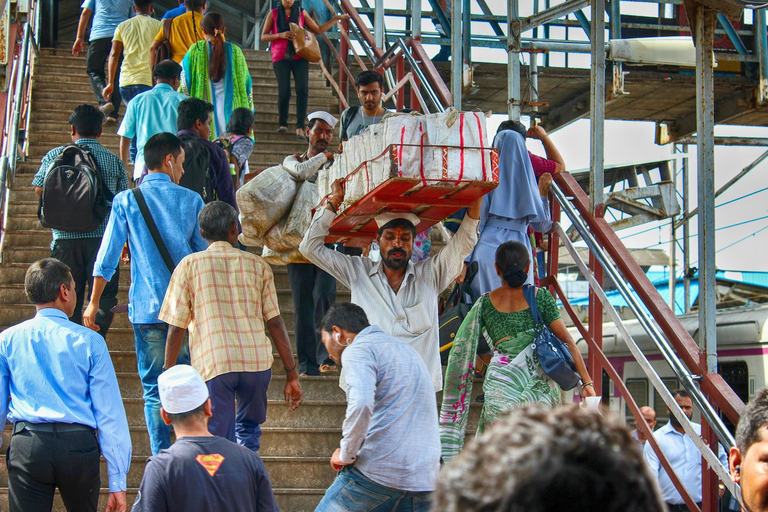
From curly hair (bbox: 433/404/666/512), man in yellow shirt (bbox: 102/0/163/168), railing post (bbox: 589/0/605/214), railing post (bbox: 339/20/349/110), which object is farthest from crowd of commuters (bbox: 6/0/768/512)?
railing post (bbox: 339/20/349/110)

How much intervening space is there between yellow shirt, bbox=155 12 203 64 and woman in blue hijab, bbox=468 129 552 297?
424cm

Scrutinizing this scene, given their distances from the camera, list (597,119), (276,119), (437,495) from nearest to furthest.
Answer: (437,495), (597,119), (276,119)

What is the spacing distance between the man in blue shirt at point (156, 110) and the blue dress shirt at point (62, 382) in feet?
10.3

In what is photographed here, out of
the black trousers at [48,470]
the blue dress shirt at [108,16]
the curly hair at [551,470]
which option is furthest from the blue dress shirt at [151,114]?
the curly hair at [551,470]

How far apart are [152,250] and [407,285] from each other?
1405 millimetres

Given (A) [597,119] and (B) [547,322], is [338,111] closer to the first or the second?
(A) [597,119]

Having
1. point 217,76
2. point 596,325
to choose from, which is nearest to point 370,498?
point 596,325

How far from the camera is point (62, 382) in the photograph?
3895mm

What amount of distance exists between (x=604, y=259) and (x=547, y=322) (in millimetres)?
748

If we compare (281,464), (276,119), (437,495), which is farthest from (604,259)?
(276,119)

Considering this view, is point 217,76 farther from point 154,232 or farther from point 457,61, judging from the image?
point 154,232

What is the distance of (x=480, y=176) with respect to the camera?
453 centimetres

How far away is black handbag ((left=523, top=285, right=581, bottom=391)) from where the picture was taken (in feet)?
15.0

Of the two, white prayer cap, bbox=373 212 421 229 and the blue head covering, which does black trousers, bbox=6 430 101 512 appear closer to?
white prayer cap, bbox=373 212 421 229
